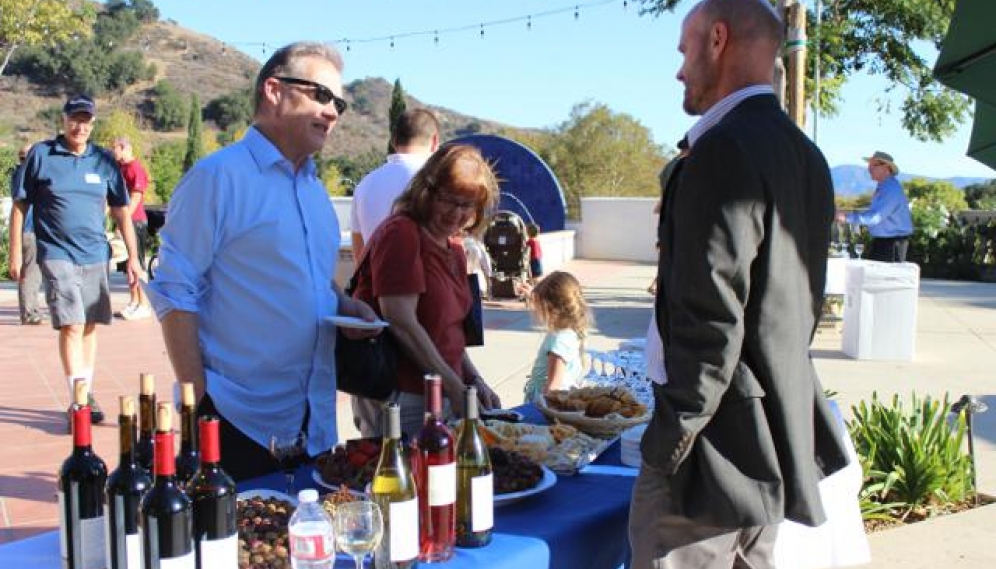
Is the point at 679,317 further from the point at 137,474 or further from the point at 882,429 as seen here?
the point at 882,429

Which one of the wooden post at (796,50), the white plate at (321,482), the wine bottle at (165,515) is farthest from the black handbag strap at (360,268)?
the wooden post at (796,50)

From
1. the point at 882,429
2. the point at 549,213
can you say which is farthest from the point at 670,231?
the point at 549,213

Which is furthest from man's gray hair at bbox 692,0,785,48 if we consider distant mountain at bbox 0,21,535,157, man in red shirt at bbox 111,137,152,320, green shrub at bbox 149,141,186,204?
distant mountain at bbox 0,21,535,157

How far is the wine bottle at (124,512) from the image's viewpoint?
5.67ft

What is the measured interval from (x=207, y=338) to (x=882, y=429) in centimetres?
352

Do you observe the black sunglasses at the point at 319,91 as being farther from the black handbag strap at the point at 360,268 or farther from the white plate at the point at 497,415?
the white plate at the point at 497,415

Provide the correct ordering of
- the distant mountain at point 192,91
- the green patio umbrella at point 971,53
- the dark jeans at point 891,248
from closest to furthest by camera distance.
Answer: the green patio umbrella at point 971,53
the dark jeans at point 891,248
the distant mountain at point 192,91

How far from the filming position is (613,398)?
138 inches

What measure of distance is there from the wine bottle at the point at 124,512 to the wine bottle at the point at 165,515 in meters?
0.07

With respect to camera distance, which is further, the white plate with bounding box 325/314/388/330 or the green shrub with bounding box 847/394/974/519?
the green shrub with bounding box 847/394/974/519

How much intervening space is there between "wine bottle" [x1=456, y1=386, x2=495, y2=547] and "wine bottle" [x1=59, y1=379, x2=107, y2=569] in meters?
0.74

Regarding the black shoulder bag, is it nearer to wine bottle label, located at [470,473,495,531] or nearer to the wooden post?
wine bottle label, located at [470,473,495,531]

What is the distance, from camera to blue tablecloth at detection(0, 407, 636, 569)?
2.06 m

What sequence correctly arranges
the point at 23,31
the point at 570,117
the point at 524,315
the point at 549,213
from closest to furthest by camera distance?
the point at 524,315 < the point at 549,213 < the point at 23,31 < the point at 570,117
